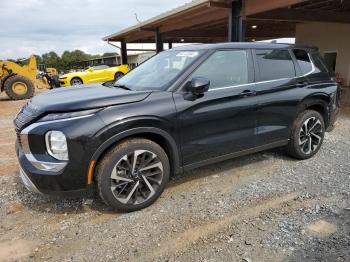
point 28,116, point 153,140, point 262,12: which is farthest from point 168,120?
point 262,12

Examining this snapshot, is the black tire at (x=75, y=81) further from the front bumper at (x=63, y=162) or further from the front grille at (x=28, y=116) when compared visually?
the front bumper at (x=63, y=162)

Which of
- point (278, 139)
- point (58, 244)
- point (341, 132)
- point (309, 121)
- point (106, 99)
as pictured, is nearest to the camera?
point (58, 244)

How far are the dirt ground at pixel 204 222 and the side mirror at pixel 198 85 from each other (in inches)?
47.9

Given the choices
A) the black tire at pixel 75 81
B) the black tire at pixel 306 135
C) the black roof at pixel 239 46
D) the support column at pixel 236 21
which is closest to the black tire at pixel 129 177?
the black roof at pixel 239 46

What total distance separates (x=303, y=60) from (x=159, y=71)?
2.21 meters

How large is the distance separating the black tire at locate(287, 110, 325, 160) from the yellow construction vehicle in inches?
510

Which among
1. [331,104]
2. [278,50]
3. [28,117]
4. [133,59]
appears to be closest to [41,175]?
[28,117]

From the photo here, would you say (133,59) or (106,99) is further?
(133,59)

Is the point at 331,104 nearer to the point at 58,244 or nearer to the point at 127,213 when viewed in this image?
the point at 127,213

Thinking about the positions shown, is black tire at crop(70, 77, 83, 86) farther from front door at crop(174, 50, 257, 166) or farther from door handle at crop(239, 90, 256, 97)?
door handle at crop(239, 90, 256, 97)

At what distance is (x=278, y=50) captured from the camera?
4.32 meters

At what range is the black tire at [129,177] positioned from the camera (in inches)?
120

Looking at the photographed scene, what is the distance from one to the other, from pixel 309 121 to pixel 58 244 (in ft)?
12.3

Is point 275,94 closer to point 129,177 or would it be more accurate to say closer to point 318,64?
point 318,64
